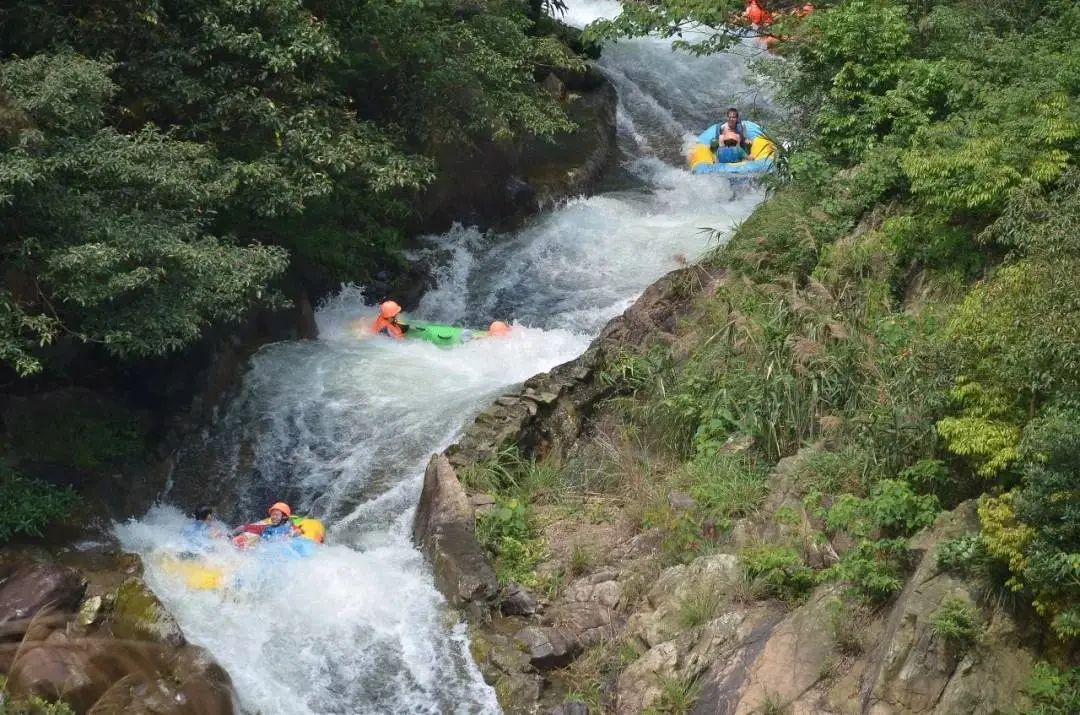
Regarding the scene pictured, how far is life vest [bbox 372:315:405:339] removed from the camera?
1367cm

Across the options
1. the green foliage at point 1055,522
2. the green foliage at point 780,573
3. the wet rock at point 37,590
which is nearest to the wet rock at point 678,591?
the green foliage at point 780,573

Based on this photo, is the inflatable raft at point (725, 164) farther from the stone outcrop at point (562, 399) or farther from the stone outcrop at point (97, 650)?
the stone outcrop at point (97, 650)

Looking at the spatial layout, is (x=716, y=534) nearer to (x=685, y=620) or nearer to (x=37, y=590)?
(x=685, y=620)

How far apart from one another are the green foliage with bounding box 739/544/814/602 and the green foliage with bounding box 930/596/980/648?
1622 mm

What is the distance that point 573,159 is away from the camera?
1878cm

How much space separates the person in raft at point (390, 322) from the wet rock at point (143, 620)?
18.0 ft

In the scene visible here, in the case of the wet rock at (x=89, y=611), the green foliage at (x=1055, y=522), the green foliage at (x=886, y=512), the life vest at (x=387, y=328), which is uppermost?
the green foliage at (x=1055, y=522)

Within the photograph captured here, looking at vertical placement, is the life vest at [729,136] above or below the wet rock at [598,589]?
above

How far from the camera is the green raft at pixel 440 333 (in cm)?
1357

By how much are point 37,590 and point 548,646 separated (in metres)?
3.61

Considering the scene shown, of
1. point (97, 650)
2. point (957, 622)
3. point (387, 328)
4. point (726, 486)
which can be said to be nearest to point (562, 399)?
point (726, 486)

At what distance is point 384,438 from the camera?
11.5 meters

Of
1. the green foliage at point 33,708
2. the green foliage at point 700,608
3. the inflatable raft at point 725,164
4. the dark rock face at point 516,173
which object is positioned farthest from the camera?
the inflatable raft at point 725,164

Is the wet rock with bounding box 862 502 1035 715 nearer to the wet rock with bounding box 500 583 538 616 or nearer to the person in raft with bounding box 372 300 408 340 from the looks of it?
the wet rock with bounding box 500 583 538 616
